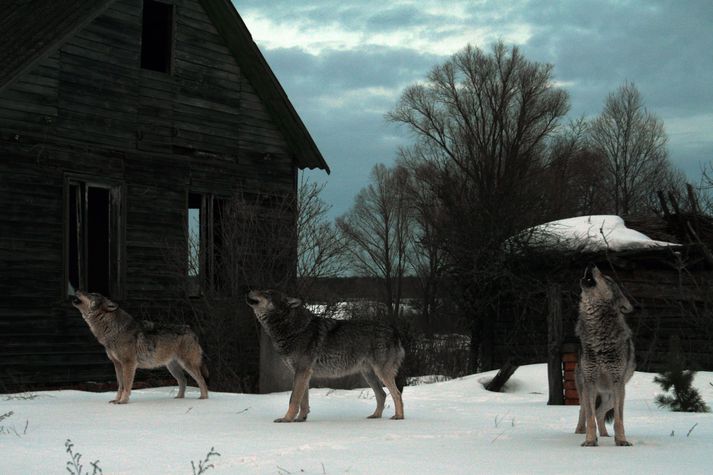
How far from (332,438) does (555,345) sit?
19.4ft

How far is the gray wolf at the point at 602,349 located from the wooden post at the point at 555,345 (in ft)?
15.5

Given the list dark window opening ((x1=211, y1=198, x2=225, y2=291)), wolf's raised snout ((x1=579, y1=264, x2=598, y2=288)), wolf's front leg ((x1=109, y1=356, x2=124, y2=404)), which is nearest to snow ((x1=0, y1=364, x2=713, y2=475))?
wolf's front leg ((x1=109, y1=356, x2=124, y2=404))

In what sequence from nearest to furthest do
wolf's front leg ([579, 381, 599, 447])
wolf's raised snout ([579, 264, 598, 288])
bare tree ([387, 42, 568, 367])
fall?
wolf's front leg ([579, 381, 599, 447]) < wolf's raised snout ([579, 264, 598, 288]) < bare tree ([387, 42, 568, 367])

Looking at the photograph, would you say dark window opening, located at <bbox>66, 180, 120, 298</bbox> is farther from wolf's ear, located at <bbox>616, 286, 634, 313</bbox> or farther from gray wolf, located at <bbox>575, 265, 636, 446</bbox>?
wolf's ear, located at <bbox>616, 286, 634, 313</bbox>

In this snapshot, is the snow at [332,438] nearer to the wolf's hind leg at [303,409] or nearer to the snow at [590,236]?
the wolf's hind leg at [303,409]

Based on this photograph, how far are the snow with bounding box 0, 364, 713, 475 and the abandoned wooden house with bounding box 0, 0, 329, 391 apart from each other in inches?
175

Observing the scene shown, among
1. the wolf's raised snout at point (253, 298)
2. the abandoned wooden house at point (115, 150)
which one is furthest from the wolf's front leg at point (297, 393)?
the abandoned wooden house at point (115, 150)

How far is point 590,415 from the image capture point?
23.9ft

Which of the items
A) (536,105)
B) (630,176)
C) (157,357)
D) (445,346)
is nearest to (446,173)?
(536,105)

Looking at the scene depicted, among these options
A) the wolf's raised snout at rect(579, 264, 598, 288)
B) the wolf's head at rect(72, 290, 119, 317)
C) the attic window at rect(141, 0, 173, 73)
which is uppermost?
the attic window at rect(141, 0, 173, 73)

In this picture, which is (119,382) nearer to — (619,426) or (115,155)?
(619,426)

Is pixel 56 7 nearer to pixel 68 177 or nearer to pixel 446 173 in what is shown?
pixel 68 177

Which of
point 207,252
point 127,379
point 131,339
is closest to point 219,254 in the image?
point 207,252

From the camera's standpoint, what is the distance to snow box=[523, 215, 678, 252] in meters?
20.4
